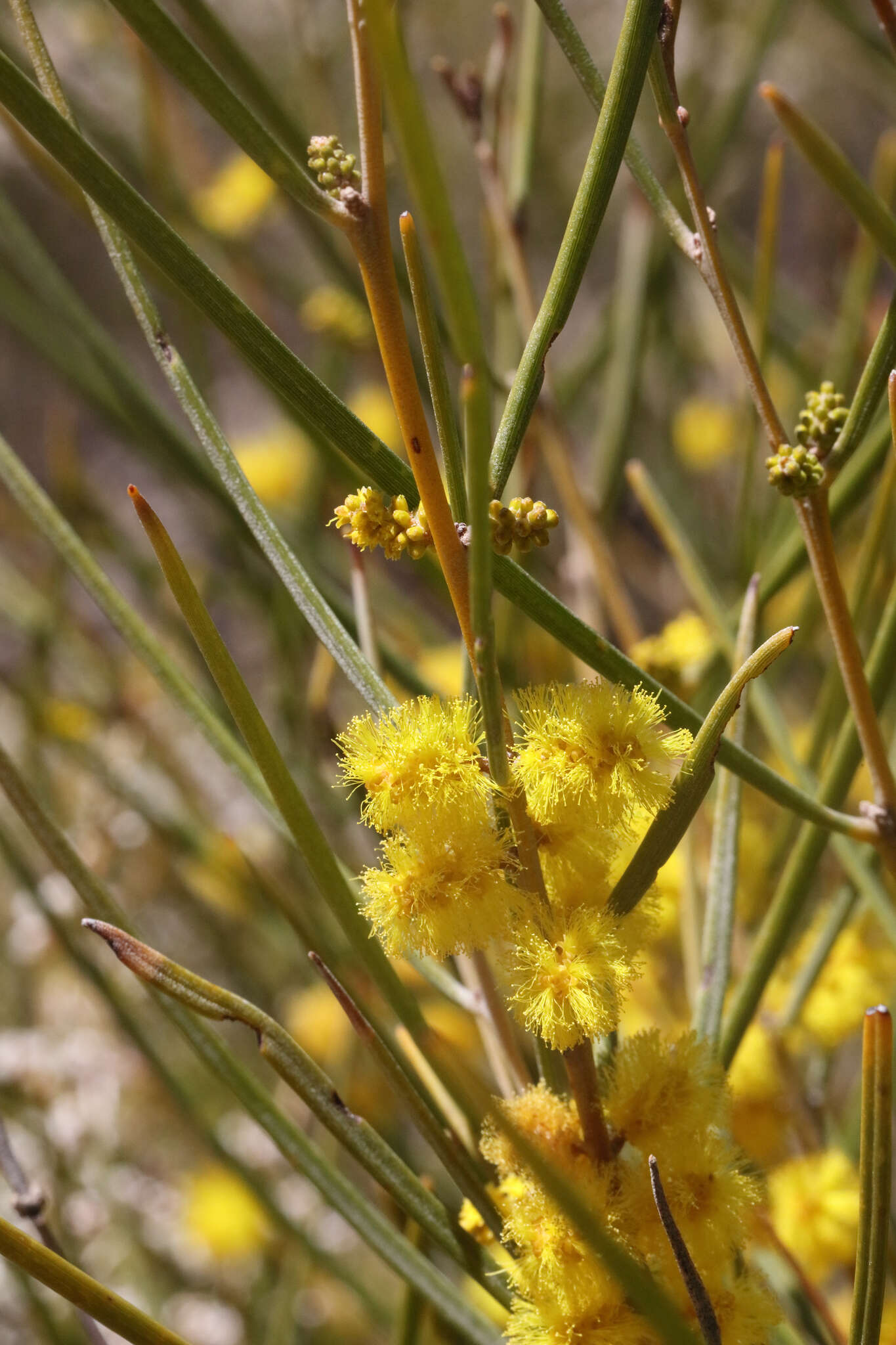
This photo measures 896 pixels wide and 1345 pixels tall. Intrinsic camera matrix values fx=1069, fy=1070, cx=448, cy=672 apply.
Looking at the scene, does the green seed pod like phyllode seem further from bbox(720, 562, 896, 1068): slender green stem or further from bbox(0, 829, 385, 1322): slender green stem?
bbox(0, 829, 385, 1322): slender green stem

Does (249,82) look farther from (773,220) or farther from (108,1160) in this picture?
(108,1160)

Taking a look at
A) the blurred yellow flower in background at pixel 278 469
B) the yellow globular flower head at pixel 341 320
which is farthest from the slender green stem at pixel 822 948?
the blurred yellow flower in background at pixel 278 469

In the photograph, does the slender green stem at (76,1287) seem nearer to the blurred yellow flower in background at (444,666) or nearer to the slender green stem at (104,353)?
the slender green stem at (104,353)

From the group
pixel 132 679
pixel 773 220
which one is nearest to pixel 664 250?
A: pixel 773 220

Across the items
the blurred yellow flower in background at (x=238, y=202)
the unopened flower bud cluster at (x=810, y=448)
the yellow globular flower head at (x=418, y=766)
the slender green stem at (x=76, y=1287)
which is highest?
the blurred yellow flower in background at (x=238, y=202)

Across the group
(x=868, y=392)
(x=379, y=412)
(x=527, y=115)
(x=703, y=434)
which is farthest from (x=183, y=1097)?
(x=703, y=434)

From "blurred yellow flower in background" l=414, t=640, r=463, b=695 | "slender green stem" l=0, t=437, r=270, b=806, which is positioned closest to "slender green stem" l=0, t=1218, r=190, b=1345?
"slender green stem" l=0, t=437, r=270, b=806
